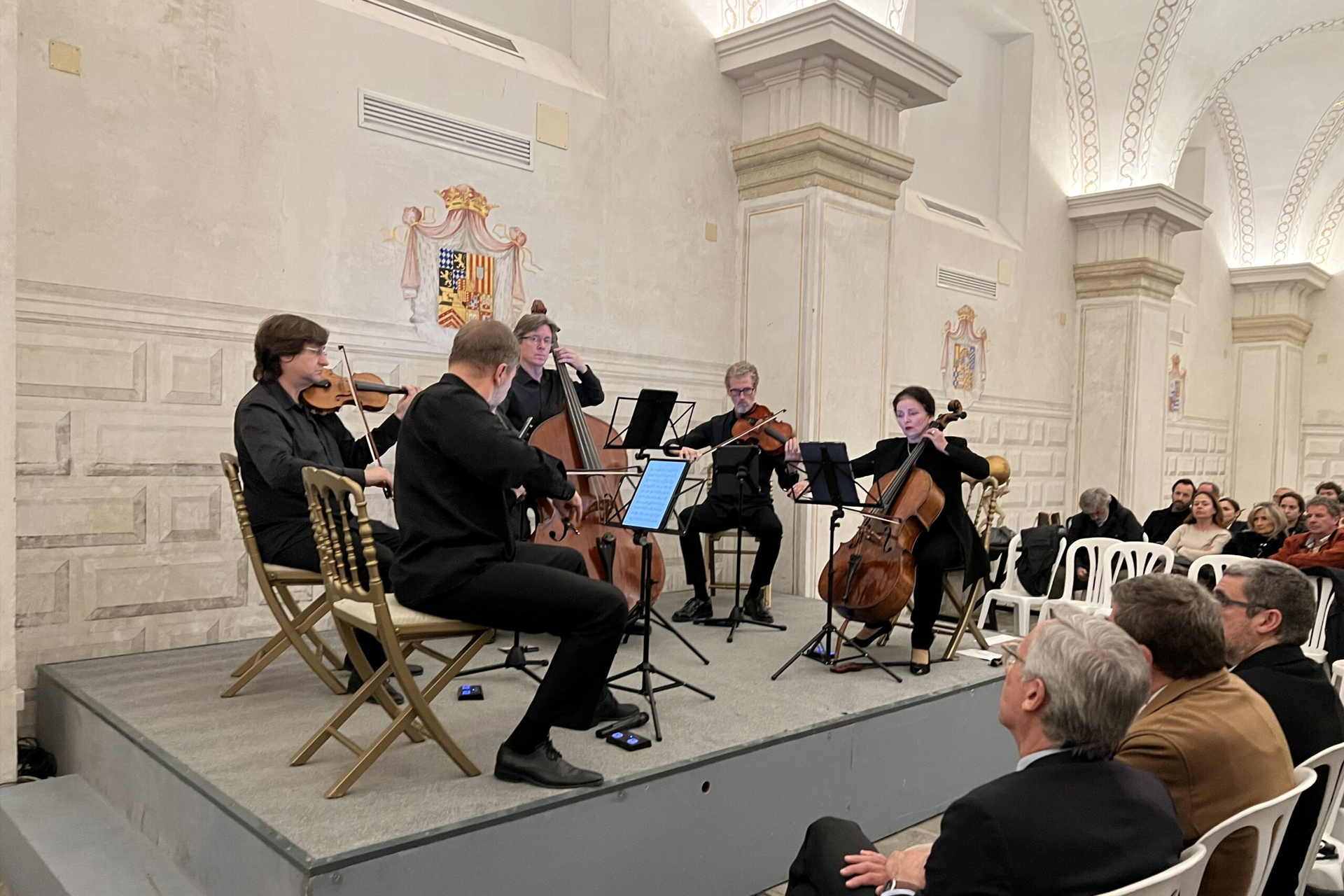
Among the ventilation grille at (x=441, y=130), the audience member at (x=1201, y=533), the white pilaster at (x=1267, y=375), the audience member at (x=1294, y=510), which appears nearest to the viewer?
the ventilation grille at (x=441, y=130)

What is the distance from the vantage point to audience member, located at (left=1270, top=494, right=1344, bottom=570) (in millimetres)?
5582

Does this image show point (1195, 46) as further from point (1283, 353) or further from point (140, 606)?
point (140, 606)

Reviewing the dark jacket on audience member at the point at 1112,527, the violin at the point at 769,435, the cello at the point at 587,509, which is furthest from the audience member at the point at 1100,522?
the cello at the point at 587,509

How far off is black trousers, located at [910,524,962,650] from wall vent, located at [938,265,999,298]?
197 inches

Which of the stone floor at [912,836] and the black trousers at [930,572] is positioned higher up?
the black trousers at [930,572]

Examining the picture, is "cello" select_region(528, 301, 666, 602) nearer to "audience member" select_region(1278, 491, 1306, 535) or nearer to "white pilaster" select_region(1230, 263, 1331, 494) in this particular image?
"audience member" select_region(1278, 491, 1306, 535)

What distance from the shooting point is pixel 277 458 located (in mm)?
3357

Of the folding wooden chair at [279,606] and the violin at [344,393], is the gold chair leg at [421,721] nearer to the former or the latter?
the folding wooden chair at [279,606]

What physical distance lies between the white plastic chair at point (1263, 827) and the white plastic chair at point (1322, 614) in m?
3.81

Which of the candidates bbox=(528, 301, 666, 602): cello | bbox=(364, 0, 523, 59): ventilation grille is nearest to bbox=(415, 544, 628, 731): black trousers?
bbox=(528, 301, 666, 602): cello

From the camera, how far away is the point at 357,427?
502 centimetres

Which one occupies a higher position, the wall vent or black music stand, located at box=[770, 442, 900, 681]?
the wall vent

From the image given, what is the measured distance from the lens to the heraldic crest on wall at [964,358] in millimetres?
9008

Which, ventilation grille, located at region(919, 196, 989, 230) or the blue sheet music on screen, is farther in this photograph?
ventilation grille, located at region(919, 196, 989, 230)
